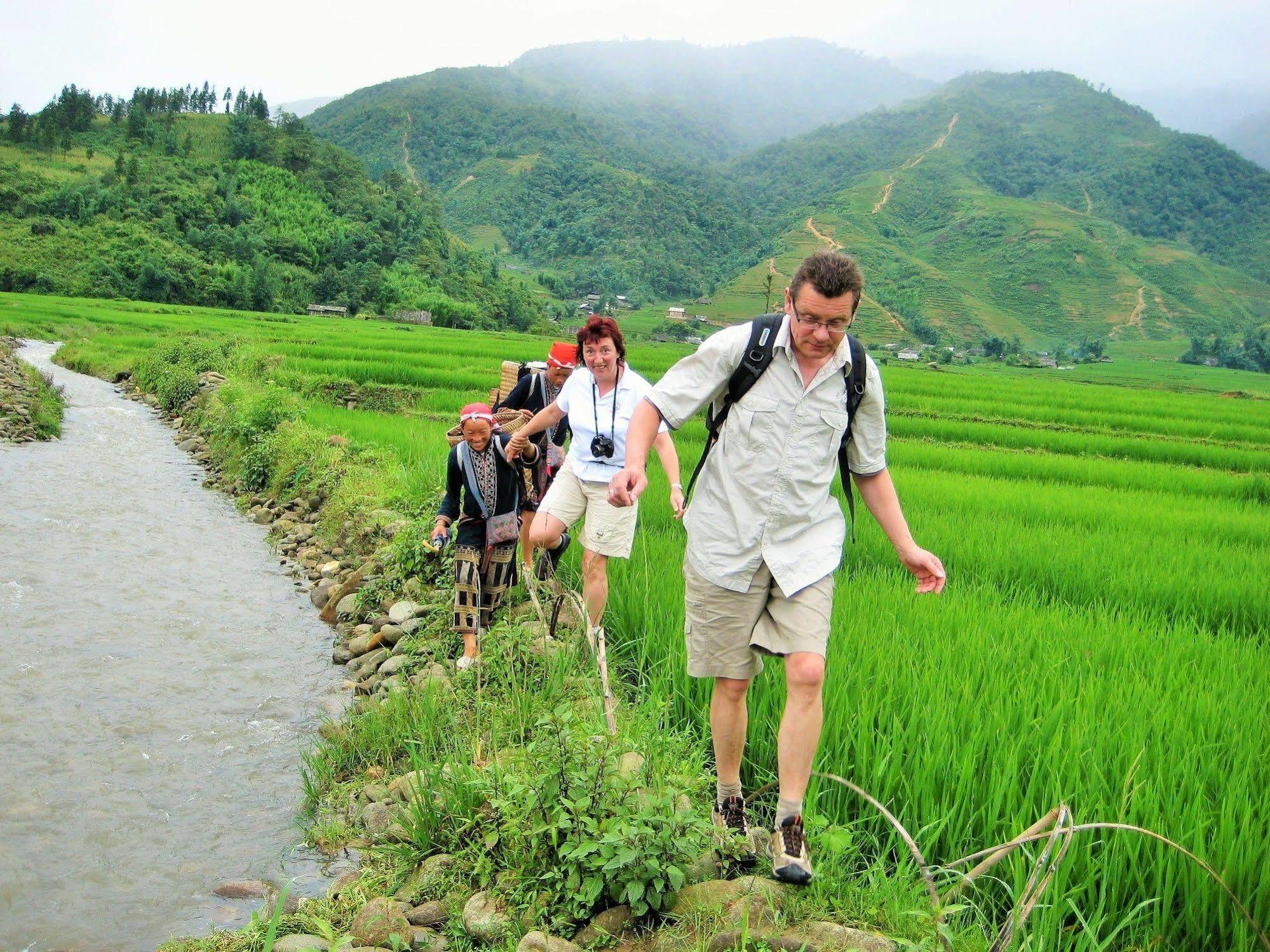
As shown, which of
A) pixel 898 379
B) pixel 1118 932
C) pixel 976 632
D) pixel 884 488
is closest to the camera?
pixel 1118 932

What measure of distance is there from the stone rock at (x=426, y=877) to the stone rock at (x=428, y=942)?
0.20 metres

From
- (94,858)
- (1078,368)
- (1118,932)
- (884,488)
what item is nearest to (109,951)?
(94,858)

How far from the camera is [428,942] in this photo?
284 centimetres

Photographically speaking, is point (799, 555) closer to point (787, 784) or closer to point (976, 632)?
point (787, 784)

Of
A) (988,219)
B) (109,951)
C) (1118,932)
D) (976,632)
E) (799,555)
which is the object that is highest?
(988,219)

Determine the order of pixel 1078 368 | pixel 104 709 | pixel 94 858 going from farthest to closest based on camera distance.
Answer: pixel 1078 368 → pixel 104 709 → pixel 94 858

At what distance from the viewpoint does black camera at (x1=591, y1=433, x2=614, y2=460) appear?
4.49 m

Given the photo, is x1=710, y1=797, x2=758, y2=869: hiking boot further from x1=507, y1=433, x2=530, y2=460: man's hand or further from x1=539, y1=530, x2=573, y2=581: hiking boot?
x1=507, y1=433, x2=530, y2=460: man's hand

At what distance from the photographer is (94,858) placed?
11.7ft

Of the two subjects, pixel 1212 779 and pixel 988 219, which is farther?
pixel 988 219

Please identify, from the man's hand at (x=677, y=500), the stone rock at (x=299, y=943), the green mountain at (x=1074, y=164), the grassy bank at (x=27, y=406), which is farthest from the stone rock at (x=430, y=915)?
the green mountain at (x=1074, y=164)

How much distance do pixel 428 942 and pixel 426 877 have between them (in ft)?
0.90

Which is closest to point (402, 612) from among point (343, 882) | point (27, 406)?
point (343, 882)

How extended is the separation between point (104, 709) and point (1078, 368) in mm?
50089
